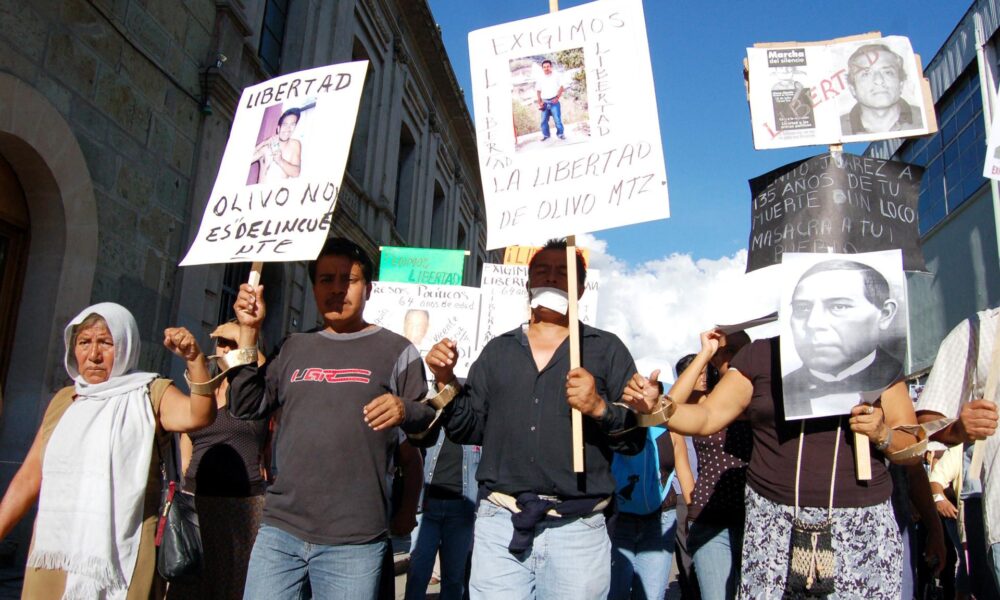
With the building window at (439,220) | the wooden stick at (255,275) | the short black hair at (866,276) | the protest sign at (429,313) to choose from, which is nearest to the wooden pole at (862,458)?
the short black hair at (866,276)

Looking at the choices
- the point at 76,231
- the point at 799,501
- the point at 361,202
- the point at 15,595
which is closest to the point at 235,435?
the point at 15,595

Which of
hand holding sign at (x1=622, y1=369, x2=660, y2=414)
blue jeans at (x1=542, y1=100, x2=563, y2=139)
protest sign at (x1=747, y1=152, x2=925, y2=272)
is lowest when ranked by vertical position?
hand holding sign at (x1=622, y1=369, x2=660, y2=414)

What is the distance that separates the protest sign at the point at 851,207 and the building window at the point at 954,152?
16.0 metres

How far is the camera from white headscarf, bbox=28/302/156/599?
9.47 feet

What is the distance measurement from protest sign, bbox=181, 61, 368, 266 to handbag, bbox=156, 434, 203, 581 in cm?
89

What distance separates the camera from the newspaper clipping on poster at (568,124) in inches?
123

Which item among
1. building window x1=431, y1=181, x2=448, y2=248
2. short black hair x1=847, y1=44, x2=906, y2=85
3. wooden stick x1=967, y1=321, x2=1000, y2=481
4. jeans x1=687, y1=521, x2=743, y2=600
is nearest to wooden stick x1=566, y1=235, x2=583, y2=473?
wooden stick x1=967, y1=321, x2=1000, y2=481

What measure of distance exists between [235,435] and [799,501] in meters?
2.75

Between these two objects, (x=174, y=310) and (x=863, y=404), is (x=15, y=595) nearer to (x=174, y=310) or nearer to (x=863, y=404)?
(x=174, y=310)

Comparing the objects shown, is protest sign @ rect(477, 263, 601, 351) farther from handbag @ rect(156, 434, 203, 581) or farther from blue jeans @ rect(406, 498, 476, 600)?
handbag @ rect(156, 434, 203, 581)

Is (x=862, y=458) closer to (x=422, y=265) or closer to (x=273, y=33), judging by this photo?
(x=422, y=265)

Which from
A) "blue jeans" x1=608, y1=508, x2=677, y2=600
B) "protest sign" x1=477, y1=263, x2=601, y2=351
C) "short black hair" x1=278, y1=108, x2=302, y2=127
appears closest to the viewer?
"short black hair" x1=278, y1=108, x2=302, y2=127

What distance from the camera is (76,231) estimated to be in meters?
6.28

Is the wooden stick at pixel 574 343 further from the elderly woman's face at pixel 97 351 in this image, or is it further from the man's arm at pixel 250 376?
the elderly woman's face at pixel 97 351
